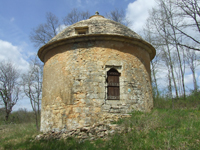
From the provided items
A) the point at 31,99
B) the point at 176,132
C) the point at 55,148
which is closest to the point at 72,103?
the point at 55,148

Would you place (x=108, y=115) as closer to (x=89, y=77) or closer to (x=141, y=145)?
(x=89, y=77)

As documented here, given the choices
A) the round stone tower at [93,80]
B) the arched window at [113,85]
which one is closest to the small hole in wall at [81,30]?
the round stone tower at [93,80]

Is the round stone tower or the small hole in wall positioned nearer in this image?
the round stone tower

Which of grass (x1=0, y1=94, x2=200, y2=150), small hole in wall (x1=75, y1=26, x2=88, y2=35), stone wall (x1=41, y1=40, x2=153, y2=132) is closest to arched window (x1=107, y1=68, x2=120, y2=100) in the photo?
stone wall (x1=41, y1=40, x2=153, y2=132)

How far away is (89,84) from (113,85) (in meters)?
1.05

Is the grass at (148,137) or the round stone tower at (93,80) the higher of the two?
the round stone tower at (93,80)

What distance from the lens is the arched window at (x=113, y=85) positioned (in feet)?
23.7

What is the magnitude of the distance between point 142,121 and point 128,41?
3678 millimetres

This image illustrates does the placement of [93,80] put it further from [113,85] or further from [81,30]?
[81,30]

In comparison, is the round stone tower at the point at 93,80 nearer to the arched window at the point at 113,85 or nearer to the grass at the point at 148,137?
the arched window at the point at 113,85

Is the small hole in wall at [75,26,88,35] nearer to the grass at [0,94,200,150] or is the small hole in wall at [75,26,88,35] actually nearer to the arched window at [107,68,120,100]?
the arched window at [107,68,120,100]

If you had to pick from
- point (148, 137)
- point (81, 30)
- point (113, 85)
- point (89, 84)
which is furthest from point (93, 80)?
point (148, 137)

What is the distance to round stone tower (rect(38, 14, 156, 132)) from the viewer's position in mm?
6980

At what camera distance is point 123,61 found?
762 cm
